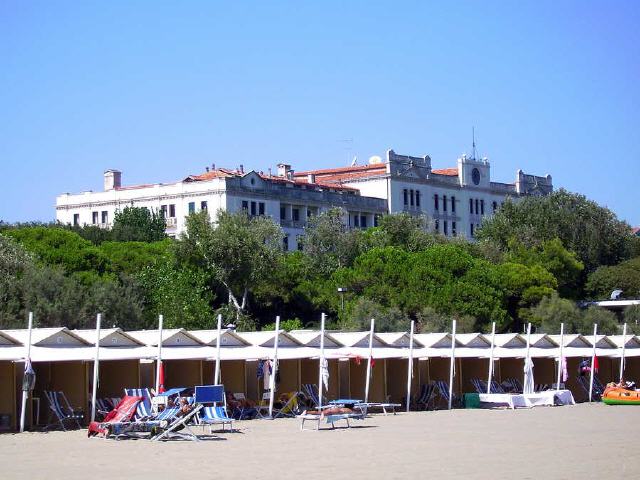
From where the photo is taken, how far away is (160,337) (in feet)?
85.6

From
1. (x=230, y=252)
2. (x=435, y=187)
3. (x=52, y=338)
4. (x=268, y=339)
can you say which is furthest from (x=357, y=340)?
(x=435, y=187)

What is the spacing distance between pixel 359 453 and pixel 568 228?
193 ft

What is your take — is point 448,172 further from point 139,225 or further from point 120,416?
point 120,416

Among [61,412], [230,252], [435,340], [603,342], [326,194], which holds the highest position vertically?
[326,194]

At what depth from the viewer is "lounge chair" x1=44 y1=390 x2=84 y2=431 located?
1013 inches

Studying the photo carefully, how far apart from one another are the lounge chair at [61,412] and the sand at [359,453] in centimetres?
101

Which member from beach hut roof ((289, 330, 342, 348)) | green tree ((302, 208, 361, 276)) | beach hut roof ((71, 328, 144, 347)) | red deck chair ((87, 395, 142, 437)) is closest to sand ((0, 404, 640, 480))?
red deck chair ((87, 395, 142, 437))

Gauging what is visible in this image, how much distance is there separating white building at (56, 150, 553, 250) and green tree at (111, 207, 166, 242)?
8.36ft

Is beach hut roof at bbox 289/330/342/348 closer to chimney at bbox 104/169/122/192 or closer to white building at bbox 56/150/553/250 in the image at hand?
white building at bbox 56/150/553/250

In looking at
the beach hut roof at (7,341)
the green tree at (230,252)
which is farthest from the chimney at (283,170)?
the beach hut roof at (7,341)

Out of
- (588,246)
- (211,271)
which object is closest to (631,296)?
(588,246)

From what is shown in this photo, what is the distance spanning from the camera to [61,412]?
85.1 ft

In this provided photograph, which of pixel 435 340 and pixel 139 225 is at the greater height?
pixel 139 225

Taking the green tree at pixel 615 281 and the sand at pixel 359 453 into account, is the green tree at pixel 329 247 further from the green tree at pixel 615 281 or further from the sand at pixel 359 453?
the sand at pixel 359 453
